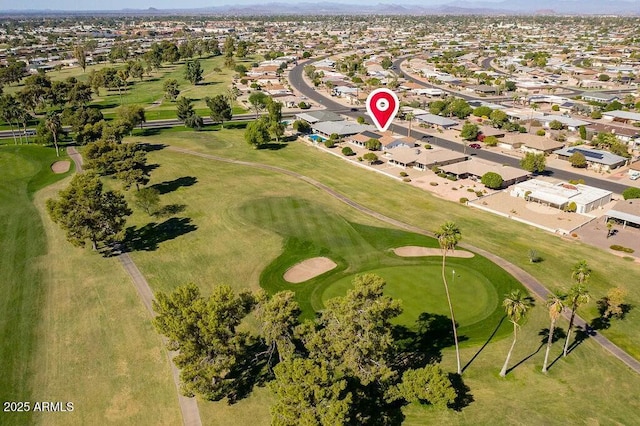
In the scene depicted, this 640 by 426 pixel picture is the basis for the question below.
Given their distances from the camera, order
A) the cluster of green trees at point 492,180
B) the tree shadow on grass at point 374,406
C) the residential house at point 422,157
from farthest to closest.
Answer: the residential house at point 422,157
the cluster of green trees at point 492,180
the tree shadow on grass at point 374,406

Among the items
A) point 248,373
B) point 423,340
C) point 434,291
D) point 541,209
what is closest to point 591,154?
point 541,209

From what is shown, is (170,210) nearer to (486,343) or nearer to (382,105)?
(382,105)

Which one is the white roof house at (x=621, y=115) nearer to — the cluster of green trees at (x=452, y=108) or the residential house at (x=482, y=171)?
the cluster of green trees at (x=452, y=108)

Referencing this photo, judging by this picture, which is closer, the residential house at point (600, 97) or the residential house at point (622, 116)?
the residential house at point (622, 116)

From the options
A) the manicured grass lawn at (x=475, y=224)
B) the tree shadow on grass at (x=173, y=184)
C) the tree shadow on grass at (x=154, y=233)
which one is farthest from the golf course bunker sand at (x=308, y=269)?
the tree shadow on grass at (x=173, y=184)

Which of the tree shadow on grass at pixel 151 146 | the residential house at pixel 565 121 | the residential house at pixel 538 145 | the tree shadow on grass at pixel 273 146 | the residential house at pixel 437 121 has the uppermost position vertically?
the residential house at pixel 565 121

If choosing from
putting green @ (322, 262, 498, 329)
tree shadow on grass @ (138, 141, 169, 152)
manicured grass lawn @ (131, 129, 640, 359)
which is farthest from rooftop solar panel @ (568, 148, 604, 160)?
tree shadow on grass @ (138, 141, 169, 152)

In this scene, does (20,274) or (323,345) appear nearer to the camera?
(323,345)
